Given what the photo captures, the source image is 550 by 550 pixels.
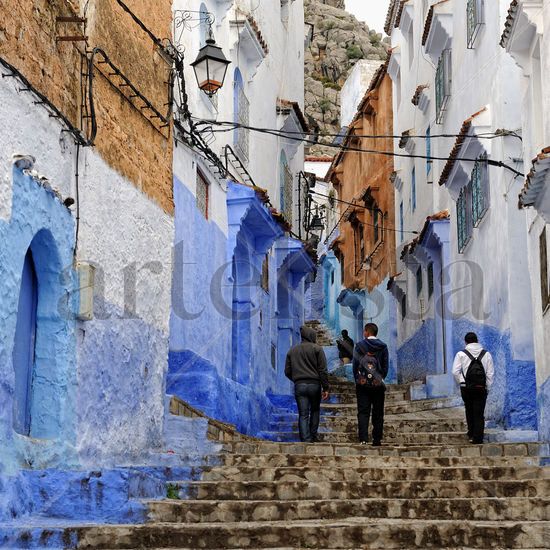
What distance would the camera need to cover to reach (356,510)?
31.9ft

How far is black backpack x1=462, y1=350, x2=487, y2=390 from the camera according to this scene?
14180 millimetres

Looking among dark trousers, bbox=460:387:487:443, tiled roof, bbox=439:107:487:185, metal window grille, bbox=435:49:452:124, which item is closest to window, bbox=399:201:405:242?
metal window grille, bbox=435:49:452:124

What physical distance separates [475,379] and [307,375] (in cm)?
220

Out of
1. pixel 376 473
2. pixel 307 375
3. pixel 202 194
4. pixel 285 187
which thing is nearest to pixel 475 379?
pixel 307 375

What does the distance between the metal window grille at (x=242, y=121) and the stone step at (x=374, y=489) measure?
10314 millimetres

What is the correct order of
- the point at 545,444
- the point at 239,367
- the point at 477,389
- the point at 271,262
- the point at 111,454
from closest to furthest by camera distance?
1. the point at 111,454
2. the point at 545,444
3. the point at 477,389
4. the point at 239,367
5. the point at 271,262

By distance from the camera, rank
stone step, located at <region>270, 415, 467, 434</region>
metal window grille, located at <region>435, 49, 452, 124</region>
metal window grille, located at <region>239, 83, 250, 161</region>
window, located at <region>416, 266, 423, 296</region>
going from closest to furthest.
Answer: stone step, located at <region>270, 415, 467, 434</region> → metal window grille, located at <region>239, 83, 250, 161</region> → metal window grille, located at <region>435, 49, 452, 124</region> → window, located at <region>416, 266, 423, 296</region>

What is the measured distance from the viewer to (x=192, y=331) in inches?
643

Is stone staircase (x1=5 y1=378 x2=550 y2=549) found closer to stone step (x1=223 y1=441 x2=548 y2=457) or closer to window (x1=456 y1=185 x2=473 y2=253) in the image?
stone step (x1=223 y1=441 x2=548 y2=457)

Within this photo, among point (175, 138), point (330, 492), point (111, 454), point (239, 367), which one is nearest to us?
point (330, 492)

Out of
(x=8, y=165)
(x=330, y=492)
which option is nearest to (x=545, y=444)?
(x=330, y=492)

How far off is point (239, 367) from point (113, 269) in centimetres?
879

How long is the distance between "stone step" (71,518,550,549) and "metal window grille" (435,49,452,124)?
1541 centimetres

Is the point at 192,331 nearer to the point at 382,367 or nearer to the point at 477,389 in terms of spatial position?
the point at 382,367
